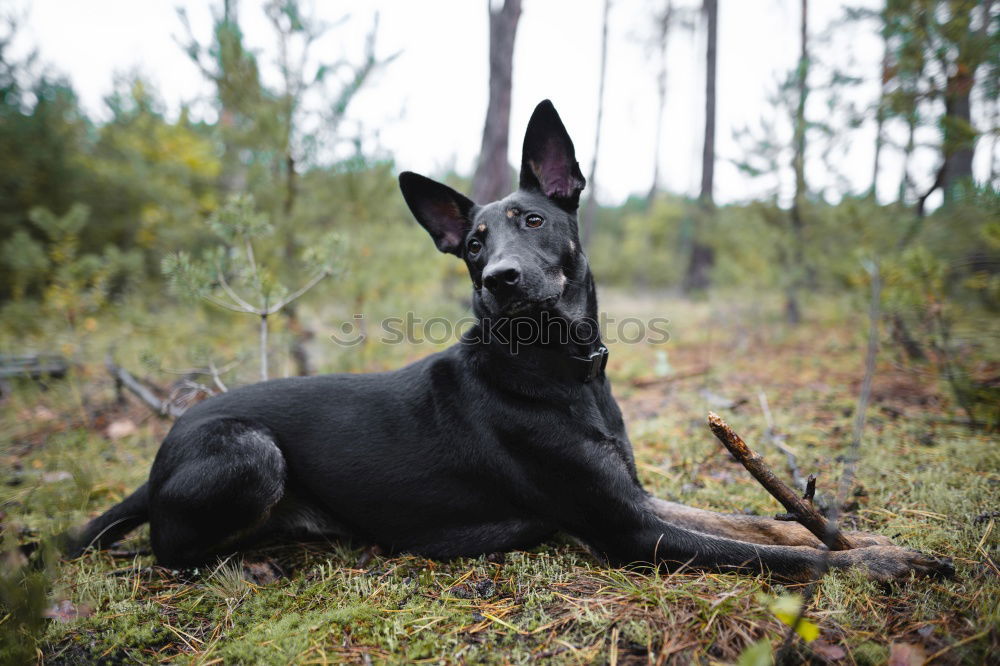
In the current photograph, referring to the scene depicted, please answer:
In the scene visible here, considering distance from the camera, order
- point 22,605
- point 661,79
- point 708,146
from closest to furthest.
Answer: point 22,605 < point 708,146 < point 661,79

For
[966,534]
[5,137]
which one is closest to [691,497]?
[966,534]

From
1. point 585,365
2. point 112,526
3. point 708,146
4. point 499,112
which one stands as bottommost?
point 112,526

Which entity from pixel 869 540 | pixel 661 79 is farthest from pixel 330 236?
pixel 661 79

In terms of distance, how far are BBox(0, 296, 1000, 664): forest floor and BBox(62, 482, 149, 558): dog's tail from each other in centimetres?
8

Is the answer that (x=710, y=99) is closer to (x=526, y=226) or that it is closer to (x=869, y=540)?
(x=526, y=226)

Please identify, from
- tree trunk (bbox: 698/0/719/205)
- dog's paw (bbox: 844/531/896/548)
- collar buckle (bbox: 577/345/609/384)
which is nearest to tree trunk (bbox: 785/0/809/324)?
tree trunk (bbox: 698/0/719/205)

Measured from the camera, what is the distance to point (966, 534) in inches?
83.3

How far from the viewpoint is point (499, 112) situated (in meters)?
7.56

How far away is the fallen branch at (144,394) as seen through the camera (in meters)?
4.32

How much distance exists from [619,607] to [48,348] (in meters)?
7.38

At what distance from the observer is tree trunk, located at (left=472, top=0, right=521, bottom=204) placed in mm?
7438

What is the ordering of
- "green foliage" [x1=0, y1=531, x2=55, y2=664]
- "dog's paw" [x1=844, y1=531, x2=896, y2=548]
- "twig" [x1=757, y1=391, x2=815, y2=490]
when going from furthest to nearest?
1. "twig" [x1=757, y1=391, x2=815, y2=490]
2. "dog's paw" [x1=844, y1=531, x2=896, y2=548]
3. "green foliage" [x1=0, y1=531, x2=55, y2=664]

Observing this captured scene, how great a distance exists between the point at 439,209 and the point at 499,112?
5237 millimetres

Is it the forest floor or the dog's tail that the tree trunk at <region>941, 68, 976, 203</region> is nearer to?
the forest floor
